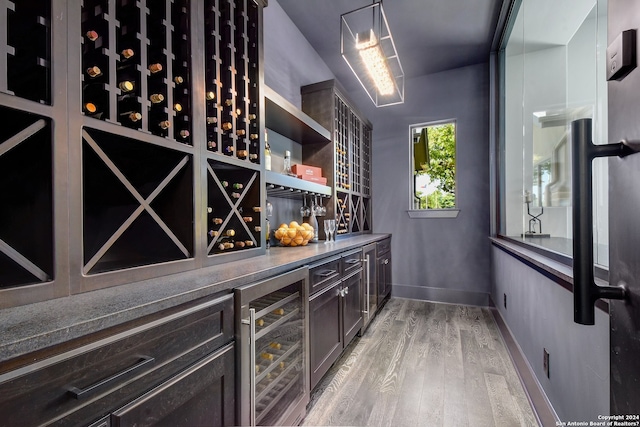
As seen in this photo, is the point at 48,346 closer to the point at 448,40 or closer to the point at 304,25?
the point at 304,25

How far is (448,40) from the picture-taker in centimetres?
311

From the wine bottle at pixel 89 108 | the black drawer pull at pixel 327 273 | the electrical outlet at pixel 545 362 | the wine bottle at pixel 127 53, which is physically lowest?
the electrical outlet at pixel 545 362

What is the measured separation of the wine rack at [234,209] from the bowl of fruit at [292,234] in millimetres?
538

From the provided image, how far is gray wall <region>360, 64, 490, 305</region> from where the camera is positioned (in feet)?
11.9

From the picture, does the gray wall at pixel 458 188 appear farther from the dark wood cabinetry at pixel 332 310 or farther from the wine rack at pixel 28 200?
the wine rack at pixel 28 200

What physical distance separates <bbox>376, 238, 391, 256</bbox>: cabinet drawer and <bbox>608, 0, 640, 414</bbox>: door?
2669 mm

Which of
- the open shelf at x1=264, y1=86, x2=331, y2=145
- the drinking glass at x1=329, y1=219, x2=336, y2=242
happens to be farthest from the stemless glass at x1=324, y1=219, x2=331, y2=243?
the open shelf at x1=264, y1=86, x2=331, y2=145

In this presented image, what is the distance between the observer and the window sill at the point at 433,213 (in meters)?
3.75

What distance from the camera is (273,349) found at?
1.41 meters

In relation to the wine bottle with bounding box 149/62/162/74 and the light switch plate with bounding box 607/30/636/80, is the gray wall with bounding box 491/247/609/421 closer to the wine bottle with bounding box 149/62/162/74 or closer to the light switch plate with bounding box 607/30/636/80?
the light switch plate with bounding box 607/30/636/80

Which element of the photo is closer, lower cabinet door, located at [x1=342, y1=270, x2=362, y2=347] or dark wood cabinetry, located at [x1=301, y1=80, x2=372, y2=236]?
lower cabinet door, located at [x1=342, y1=270, x2=362, y2=347]

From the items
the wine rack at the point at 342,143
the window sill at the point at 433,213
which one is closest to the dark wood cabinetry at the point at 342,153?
the wine rack at the point at 342,143

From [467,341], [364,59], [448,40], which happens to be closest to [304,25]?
[364,59]

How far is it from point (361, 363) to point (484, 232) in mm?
2419
